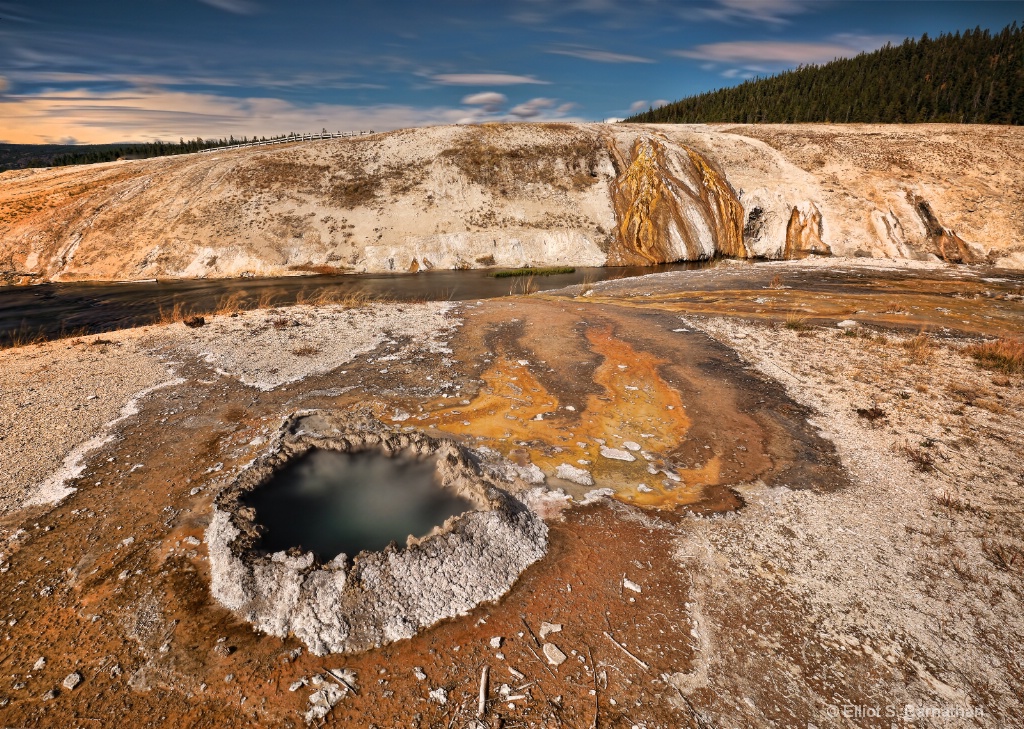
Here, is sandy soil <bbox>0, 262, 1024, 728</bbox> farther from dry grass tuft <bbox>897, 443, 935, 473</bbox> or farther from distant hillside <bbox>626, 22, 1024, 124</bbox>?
distant hillside <bbox>626, 22, 1024, 124</bbox>

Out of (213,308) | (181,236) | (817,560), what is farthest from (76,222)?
(817,560)

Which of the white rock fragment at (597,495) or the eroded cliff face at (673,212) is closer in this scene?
the white rock fragment at (597,495)

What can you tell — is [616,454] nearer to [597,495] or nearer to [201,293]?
[597,495]

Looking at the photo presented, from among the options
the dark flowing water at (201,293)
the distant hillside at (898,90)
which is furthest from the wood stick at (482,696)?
the distant hillside at (898,90)

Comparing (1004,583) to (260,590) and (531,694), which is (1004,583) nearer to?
(531,694)

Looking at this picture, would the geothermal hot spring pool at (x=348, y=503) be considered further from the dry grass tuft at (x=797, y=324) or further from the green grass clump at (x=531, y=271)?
the green grass clump at (x=531, y=271)
